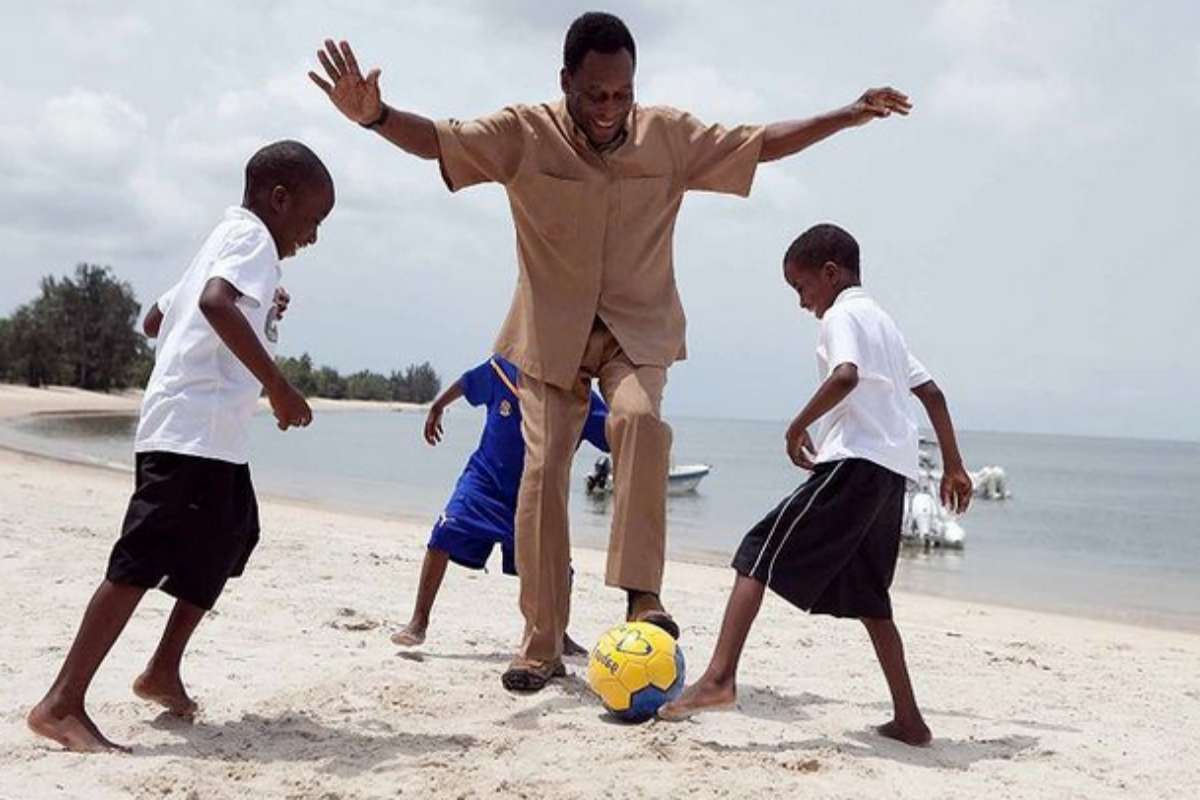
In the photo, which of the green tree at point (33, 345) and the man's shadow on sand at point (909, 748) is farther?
the green tree at point (33, 345)

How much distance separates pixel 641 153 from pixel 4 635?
3198 millimetres

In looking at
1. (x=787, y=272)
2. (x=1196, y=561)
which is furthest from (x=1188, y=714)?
(x=1196, y=561)

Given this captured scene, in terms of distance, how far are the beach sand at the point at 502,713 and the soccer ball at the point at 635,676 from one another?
0.09 m

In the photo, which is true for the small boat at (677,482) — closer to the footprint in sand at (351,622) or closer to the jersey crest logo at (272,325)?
the footprint in sand at (351,622)

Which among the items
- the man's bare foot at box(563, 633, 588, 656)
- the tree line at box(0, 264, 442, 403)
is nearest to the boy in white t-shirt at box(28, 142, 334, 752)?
the man's bare foot at box(563, 633, 588, 656)

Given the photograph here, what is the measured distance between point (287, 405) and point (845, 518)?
72.2 inches

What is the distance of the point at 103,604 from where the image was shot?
3381 mm

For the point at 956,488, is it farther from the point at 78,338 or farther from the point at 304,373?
the point at 304,373

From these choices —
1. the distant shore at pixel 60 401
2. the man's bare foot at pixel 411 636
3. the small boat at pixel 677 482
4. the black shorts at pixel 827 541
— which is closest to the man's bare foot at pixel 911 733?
the black shorts at pixel 827 541

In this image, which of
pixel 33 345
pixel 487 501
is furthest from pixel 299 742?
pixel 33 345

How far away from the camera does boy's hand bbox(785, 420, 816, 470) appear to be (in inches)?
150

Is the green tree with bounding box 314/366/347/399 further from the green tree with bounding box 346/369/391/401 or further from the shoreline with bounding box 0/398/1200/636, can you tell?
the shoreline with bounding box 0/398/1200/636

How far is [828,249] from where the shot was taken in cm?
420

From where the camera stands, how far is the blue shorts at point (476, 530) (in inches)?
203
